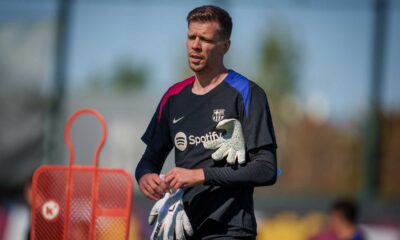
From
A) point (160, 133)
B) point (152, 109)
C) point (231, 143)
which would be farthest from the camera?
point (152, 109)

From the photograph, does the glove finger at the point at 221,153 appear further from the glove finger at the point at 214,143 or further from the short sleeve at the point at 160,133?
the short sleeve at the point at 160,133

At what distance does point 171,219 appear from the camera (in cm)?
429

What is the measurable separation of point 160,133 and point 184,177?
1.89 feet

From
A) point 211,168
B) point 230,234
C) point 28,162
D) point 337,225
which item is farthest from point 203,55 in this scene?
point 28,162

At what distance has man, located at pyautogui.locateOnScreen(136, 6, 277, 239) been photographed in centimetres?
414

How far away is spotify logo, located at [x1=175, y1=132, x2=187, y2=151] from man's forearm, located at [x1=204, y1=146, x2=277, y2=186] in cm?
29

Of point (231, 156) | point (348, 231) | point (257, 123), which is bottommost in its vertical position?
point (348, 231)

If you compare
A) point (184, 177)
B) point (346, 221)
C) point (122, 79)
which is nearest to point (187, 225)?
point (184, 177)

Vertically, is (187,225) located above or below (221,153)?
below

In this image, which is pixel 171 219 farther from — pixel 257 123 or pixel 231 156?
pixel 257 123

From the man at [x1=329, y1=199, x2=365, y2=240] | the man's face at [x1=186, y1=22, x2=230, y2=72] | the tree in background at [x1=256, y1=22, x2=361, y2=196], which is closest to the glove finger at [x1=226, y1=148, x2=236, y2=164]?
the man's face at [x1=186, y1=22, x2=230, y2=72]

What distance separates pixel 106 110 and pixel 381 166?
412cm

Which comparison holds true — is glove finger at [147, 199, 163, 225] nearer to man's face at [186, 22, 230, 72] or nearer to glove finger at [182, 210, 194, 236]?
glove finger at [182, 210, 194, 236]

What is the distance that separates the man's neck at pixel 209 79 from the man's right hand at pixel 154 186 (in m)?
0.50
